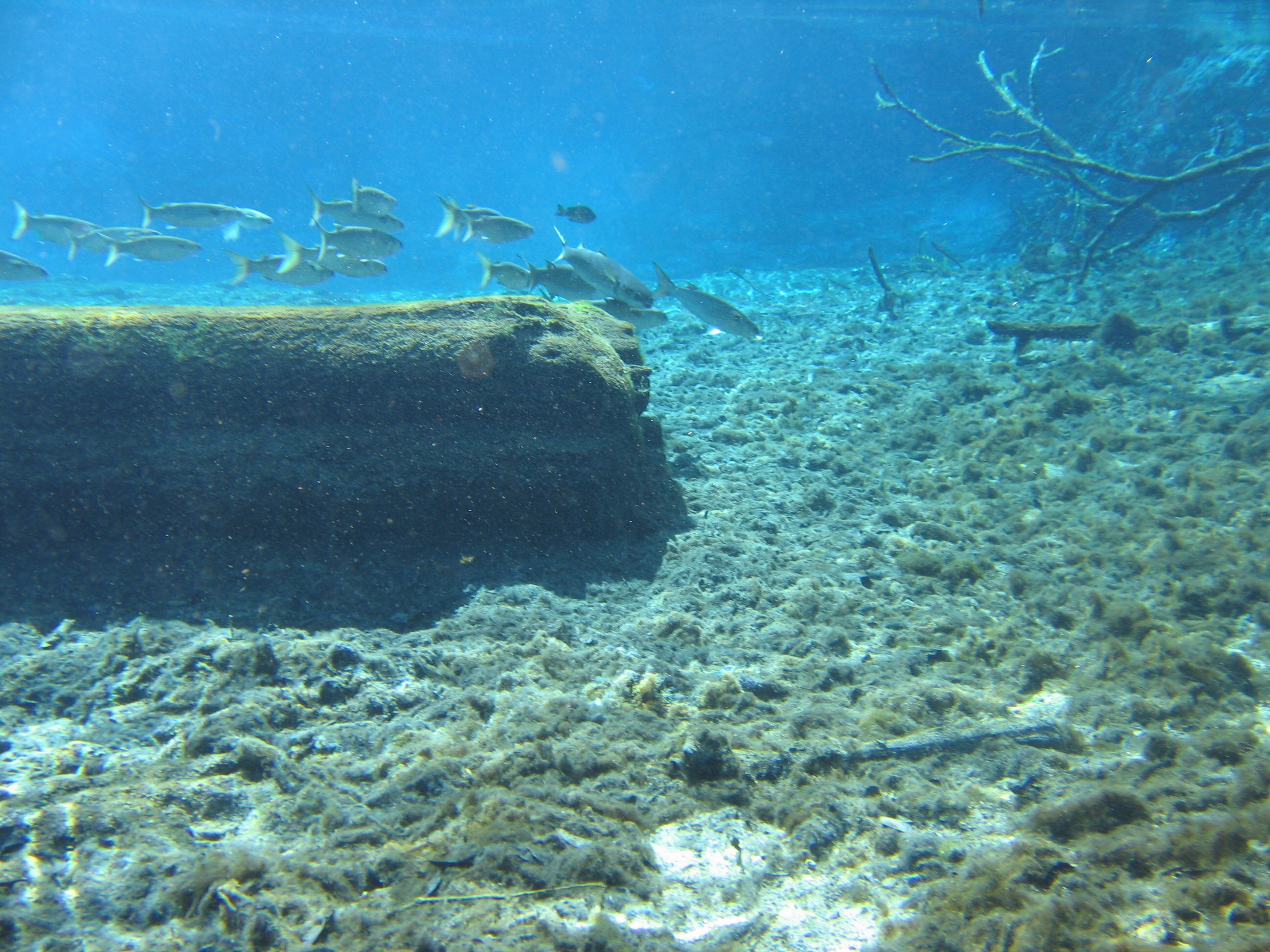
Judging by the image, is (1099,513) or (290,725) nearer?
(290,725)

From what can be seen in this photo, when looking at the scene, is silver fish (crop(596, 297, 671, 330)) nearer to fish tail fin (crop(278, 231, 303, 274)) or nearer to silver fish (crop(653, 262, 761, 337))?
silver fish (crop(653, 262, 761, 337))

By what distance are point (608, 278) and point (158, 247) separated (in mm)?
8043

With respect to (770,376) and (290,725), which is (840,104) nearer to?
(770,376)

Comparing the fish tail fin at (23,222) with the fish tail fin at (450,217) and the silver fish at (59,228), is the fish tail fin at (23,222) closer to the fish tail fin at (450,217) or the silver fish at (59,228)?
the silver fish at (59,228)

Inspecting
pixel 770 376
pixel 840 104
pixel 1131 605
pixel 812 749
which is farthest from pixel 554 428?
pixel 840 104

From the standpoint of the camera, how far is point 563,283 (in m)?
7.71

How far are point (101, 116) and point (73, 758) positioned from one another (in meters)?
140

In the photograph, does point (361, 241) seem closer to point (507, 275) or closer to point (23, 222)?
point (507, 275)

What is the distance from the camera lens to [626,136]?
99500mm

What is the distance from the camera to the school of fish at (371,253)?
7.71 metres

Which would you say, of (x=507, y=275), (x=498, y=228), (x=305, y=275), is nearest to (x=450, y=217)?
(x=498, y=228)

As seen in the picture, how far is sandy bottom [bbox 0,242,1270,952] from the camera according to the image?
5.42 ft

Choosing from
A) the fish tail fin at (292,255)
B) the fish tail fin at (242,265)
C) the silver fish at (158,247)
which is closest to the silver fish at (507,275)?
the fish tail fin at (292,255)

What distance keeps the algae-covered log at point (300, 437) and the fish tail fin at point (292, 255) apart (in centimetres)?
499
